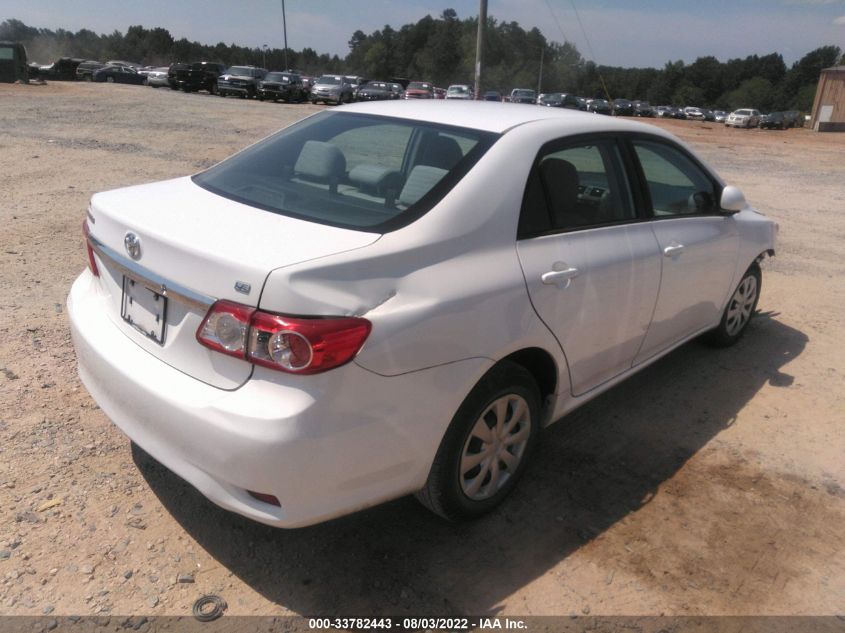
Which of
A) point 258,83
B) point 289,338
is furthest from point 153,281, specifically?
point 258,83

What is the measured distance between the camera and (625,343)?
3.54 meters

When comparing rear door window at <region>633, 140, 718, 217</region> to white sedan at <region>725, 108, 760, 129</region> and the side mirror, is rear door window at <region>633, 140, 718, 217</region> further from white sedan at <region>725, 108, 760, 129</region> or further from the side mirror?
white sedan at <region>725, 108, 760, 129</region>

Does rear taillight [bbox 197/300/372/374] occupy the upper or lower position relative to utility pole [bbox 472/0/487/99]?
lower

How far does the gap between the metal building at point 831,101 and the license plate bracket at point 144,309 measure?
5005 cm

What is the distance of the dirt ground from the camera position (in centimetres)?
259

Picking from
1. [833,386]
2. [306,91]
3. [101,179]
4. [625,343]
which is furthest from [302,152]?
[306,91]

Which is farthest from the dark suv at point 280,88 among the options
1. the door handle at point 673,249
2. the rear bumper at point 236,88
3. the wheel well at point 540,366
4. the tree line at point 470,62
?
the tree line at point 470,62

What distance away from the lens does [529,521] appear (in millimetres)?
3049

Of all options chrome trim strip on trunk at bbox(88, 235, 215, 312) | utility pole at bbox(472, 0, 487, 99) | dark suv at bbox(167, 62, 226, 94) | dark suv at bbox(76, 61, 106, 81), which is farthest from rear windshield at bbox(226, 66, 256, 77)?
chrome trim strip on trunk at bbox(88, 235, 215, 312)

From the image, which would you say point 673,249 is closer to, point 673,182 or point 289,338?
point 673,182

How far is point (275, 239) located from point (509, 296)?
92 cm

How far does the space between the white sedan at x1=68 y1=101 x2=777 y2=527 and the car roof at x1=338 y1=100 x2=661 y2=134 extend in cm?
2

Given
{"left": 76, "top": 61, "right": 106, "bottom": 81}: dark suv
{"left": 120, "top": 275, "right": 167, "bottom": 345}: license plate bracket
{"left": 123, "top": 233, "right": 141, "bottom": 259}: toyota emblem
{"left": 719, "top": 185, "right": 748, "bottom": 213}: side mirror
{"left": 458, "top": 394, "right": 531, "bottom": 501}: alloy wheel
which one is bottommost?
{"left": 458, "top": 394, "right": 531, "bottom": 501}: alloy wheel

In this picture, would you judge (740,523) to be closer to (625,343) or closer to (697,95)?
(625,343)
